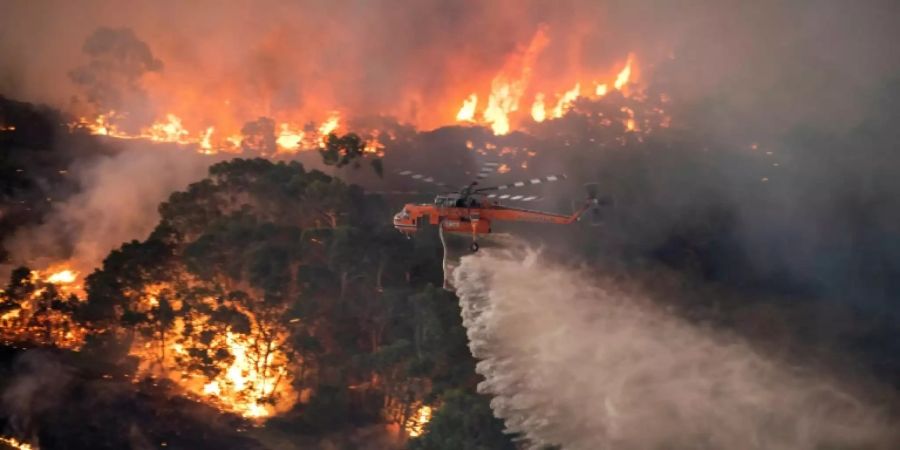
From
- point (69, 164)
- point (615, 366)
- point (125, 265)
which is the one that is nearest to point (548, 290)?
point (615, 366)

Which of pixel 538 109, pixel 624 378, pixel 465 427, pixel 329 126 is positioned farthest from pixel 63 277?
pixel 624 378

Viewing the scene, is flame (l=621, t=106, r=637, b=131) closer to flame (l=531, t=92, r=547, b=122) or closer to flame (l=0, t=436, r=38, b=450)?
flame (l=531, t=92, r=547, b=122)

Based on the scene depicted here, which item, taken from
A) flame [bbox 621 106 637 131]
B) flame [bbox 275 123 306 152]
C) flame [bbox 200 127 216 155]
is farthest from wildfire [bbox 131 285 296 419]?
flame [bbox 621 106 637 131]

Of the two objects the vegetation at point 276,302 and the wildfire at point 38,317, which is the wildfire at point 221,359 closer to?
the vegetation at point 276,302

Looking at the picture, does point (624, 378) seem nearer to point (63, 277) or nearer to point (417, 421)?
point (417, 421)

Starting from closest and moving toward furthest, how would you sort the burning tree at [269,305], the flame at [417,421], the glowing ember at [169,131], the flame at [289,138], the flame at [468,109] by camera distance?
the flame at [417,421], the burning tree at [269,305], the flame at [468,109], the flame at [289,138], the glowing ember at [169,131]

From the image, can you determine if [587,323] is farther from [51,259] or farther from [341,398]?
[51,259]

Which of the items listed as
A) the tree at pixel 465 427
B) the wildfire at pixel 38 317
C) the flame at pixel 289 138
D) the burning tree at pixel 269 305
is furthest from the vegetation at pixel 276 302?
the flame at pixel 289 138

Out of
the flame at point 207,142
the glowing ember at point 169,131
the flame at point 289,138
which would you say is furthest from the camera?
the glowing ember at point 169,131
